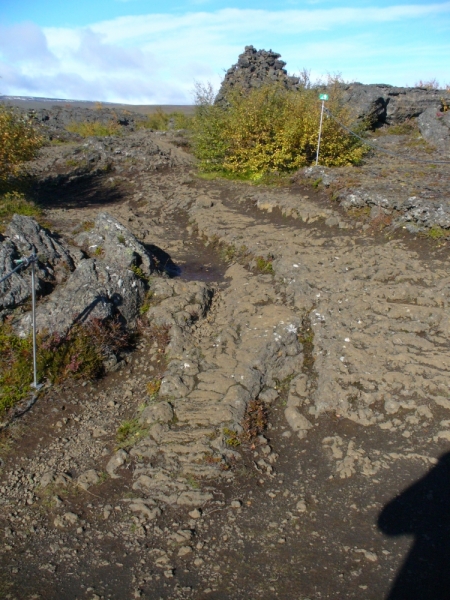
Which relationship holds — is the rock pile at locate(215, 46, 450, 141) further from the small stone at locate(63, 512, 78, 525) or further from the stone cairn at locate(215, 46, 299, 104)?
the small stone at locate(63, 512, 78, 525)

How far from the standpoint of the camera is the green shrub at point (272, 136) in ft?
47.2

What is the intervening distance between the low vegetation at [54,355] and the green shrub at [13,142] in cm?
704

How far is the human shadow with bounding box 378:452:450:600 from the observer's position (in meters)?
3.78

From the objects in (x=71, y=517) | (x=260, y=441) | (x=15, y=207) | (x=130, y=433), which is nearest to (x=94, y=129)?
(x=15, y=207)

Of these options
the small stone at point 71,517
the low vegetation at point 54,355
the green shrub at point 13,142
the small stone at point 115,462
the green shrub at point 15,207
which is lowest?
the small stone at point 71,517

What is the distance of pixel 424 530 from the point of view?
431 centimetres

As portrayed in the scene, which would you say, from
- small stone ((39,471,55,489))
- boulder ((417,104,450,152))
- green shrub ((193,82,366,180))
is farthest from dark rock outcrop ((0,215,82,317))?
boulder ((417,104,450,152))

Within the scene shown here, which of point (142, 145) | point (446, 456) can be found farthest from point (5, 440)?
point (142, 145)

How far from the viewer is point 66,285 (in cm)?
752

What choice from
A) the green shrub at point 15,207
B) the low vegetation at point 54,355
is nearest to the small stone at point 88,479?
the low vegetation at point 54,355

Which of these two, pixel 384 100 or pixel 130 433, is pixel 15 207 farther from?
pixel 384 100

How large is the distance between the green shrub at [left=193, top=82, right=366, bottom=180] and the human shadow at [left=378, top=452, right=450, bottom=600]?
35.8ft

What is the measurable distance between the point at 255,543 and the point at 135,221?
355 inches

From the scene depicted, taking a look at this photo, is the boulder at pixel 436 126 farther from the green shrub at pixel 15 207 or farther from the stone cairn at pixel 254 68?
the green shrub at pixel 15 207
